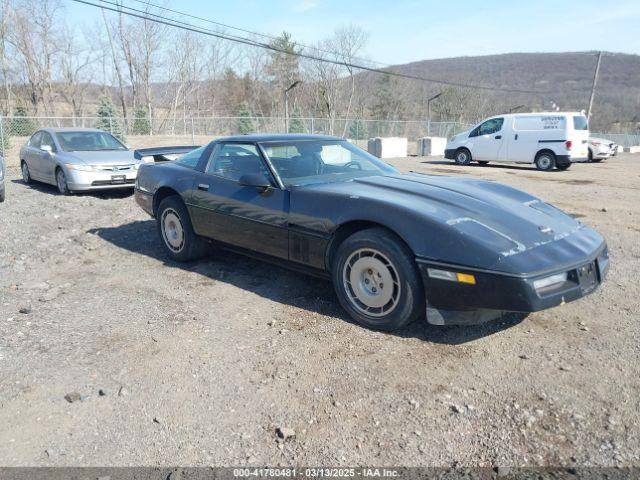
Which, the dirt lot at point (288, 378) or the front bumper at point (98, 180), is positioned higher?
the front bumper at point (98, 180)

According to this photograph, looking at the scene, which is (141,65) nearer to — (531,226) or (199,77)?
(199,77)

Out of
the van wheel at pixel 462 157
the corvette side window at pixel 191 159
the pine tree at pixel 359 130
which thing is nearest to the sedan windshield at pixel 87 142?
the corvette side window at pixel 191 159

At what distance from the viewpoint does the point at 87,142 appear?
10.5 metres

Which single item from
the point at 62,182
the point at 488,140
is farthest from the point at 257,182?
the point at 488,140

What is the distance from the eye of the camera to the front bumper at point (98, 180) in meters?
9.41

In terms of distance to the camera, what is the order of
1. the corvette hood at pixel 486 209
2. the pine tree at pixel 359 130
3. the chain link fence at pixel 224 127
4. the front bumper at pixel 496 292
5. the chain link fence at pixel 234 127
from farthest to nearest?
the pine tree at pixel 359 130 < the chain link fence at pixel 234 127 < the chain link fence at pixel 224 127 < the corvette hood at pixel 486 209 < the front bumper at pixel 496 292

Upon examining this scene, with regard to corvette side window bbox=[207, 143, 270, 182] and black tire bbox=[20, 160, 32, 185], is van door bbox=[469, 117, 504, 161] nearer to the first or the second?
black tire bbox=[20, 160, 32, 185]

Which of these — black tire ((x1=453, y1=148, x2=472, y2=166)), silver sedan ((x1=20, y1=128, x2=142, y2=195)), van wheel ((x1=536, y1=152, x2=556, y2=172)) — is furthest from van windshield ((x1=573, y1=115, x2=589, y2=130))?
silver sedan ((x1=20, y1=128, x2=142, y2=195))

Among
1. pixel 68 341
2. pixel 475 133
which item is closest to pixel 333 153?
pixel 68 341

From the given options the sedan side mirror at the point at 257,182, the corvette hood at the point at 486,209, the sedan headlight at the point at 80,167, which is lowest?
the sedan headlight at the point at 80,167

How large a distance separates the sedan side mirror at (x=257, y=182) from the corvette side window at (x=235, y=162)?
0.28 feet

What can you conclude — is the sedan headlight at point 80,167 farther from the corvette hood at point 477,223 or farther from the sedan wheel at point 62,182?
the corvette hood at point 477,223

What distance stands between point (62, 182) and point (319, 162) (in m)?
7.27

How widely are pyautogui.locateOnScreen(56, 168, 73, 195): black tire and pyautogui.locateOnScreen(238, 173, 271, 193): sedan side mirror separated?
268 inches
